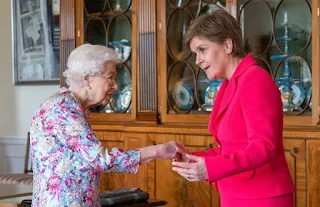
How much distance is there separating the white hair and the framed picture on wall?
3.11m

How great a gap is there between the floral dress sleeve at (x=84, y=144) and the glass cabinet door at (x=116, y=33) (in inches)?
78.0

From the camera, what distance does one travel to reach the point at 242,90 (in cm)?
212

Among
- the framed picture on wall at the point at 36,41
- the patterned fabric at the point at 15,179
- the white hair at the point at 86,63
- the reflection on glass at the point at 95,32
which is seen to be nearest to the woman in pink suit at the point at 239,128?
the white hair at the point at 86,63

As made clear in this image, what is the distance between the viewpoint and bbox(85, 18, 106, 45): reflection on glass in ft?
14.6

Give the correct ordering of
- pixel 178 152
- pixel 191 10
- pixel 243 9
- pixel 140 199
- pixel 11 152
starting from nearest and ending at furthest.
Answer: pixel 178 152
pixel 140 199
pixel 243 9
pixel 191 10
pixel 11 152

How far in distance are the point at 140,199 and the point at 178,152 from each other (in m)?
0.78

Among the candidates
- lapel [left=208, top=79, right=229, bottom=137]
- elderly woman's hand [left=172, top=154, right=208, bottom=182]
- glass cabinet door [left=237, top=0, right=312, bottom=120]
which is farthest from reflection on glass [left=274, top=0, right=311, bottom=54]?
elderly woman's hand [left=172, top=154, right=208, bottom=182]

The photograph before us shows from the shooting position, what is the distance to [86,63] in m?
2.41

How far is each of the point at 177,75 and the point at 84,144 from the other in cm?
186

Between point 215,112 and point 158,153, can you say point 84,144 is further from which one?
point 215,112

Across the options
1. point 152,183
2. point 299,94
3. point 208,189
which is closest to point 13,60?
point 152,183

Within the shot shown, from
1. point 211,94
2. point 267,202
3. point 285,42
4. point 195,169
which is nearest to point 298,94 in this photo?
point 285,42

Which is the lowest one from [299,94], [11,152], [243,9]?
[11,152]

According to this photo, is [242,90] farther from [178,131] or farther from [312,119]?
[178,131]
